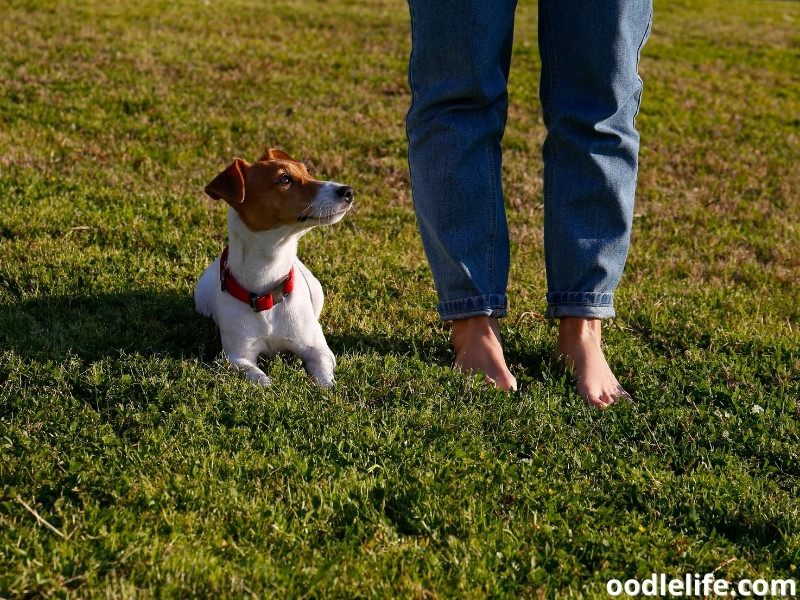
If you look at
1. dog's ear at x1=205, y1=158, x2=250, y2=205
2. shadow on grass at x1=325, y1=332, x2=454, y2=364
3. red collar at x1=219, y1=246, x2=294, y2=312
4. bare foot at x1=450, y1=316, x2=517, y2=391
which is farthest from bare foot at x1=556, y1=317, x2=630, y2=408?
dog's ear at x1=205, y1=158, x2=250, y2=205

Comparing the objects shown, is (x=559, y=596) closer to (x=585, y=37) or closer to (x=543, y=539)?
(x=543, y=539)

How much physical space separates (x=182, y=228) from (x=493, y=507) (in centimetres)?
358

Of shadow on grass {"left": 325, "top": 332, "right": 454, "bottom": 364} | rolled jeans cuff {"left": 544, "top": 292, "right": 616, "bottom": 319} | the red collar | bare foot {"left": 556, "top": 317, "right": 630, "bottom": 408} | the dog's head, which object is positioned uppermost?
the dog's head

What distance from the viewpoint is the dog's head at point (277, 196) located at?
3783 mm

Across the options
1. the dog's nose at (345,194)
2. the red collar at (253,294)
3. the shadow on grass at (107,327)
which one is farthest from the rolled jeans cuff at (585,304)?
the shadow on grass at (107,327)

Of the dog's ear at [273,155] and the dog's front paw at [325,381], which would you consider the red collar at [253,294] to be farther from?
the dog's ear at [273,155]

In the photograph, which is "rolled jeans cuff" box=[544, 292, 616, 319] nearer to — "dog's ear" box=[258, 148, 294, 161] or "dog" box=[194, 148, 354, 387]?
"dog" box=[194, 148, 354, 387]

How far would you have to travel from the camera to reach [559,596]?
2.50 meters

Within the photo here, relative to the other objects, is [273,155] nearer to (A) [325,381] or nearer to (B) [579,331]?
(A) [325,381]

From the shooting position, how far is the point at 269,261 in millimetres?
3922

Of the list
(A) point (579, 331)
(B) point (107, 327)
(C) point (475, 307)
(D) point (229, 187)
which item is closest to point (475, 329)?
(C) point (475, 307)

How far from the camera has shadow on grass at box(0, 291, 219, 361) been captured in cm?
394

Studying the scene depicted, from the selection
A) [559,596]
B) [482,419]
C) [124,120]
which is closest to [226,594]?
[559,596]

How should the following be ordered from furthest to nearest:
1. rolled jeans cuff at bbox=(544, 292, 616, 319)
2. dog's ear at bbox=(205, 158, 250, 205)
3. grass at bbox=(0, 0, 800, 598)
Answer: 1. rolled jeans cuff at bbox=(544, 292, 616, 319)
2. dog's ear at bbox=(205, 158, 250, 205)
3. grass at bbox=(0, 0, 800, 598)
